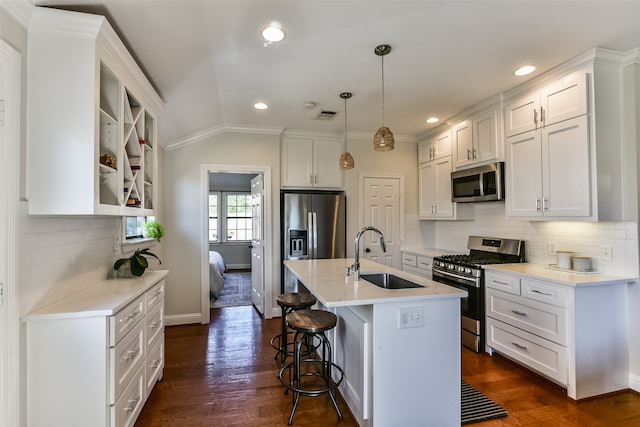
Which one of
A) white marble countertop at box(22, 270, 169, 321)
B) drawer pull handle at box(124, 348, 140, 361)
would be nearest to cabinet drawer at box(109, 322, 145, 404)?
drawer pull handle at box(124, 348, 140, 361)

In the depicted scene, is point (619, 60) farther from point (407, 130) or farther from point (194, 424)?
point (194, 424)

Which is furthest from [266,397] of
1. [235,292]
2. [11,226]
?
[235,292]

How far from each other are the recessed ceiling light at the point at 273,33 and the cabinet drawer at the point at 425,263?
310 cm

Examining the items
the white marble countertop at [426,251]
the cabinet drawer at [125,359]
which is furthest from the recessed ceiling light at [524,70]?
the cabinet drawer at [125,359]

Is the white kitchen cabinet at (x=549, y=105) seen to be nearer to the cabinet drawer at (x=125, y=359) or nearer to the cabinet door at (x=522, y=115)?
the cabinet door at (x=522, y=115)

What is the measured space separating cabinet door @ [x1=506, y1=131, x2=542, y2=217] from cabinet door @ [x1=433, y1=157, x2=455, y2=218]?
942 mm

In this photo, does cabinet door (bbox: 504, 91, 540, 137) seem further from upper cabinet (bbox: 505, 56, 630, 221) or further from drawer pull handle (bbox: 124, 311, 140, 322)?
drawer pull handle (bbox: 124, 311, 140, 322)

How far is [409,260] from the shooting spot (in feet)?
15.0

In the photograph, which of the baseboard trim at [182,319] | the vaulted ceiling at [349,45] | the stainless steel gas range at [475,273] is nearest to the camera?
the vaulted ceiling at [349,45]

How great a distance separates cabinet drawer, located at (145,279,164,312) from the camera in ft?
7.58

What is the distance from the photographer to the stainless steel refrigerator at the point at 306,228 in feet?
14.2

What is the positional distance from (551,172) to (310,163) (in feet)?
9.22

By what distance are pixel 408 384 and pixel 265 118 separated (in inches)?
126

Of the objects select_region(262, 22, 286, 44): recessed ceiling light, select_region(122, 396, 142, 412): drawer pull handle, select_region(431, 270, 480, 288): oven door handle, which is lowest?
select_region(122, 396, 142, 412): drawer pull handle
